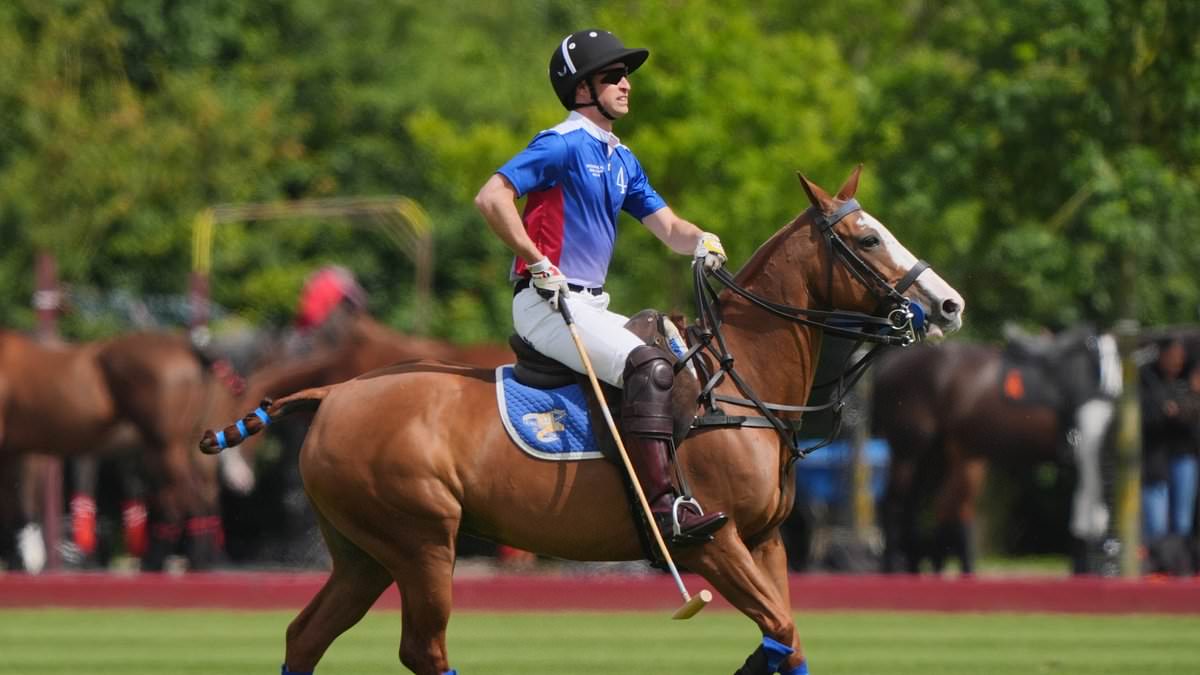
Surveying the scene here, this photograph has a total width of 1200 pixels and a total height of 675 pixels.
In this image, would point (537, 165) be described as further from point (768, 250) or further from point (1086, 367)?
point (1086, 367)

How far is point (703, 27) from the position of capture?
20656 millimetres

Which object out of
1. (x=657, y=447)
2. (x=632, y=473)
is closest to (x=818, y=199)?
(x=657, y=447)

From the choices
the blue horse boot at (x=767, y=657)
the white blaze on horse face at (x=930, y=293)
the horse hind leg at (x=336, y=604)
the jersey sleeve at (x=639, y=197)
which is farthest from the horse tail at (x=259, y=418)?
A: the white blaze on horse face at (x=930, y=293)

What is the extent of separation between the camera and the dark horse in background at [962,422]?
17.1 m

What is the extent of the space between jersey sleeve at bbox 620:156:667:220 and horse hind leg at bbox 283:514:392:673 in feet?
5.57

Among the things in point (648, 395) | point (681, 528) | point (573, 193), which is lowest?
point (681, 528)

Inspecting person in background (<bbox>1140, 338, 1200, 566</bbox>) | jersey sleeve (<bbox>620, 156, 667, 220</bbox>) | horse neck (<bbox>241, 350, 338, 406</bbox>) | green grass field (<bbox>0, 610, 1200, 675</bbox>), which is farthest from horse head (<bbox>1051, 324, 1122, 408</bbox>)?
jersey sleeve (<bbox>620, 156, 667, 220</bbox>)

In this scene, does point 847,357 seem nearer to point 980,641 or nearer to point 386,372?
point 386,372

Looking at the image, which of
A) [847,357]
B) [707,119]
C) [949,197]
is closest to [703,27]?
[707,119]

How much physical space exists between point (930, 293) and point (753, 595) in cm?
129

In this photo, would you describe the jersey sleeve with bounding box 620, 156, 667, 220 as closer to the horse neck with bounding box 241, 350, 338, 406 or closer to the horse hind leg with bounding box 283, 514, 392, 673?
the horse hind leg with bounding box 283, 514, 392, 673

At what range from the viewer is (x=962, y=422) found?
17469 mm

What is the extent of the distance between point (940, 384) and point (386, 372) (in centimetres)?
1022

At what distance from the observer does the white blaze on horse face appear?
7.53 metres
